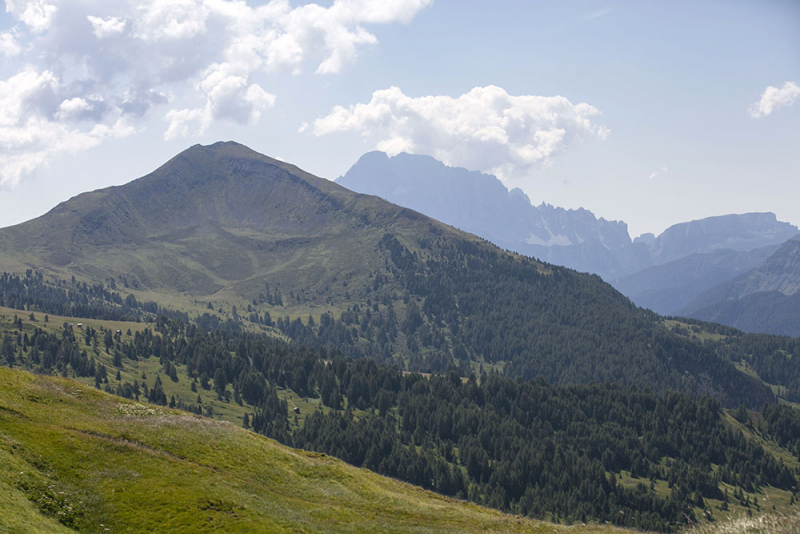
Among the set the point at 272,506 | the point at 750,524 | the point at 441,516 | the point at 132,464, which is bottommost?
the point at 441,516

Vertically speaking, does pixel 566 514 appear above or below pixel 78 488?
below

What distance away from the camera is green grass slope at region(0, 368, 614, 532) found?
47406 millimetres

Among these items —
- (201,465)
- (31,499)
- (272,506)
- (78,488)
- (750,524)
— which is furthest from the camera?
(201,465)

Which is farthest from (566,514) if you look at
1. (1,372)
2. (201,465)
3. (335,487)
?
(1,372)

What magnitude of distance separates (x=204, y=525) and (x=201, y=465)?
51.6ft

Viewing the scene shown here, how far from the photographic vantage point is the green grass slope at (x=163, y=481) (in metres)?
47.4

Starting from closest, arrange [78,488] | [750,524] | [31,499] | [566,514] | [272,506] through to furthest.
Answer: [750,524] → [31,499] → [78,488] → [272,506] → [566,514]

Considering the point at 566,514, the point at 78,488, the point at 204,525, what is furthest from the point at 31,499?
the point at 566,514

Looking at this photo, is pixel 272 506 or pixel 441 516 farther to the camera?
pixel 441 516

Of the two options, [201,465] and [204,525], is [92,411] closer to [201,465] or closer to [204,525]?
[201,465]

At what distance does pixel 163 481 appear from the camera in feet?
179

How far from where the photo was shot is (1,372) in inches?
2813

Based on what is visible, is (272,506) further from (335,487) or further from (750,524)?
(750,524)

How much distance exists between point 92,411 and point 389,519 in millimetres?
40680
